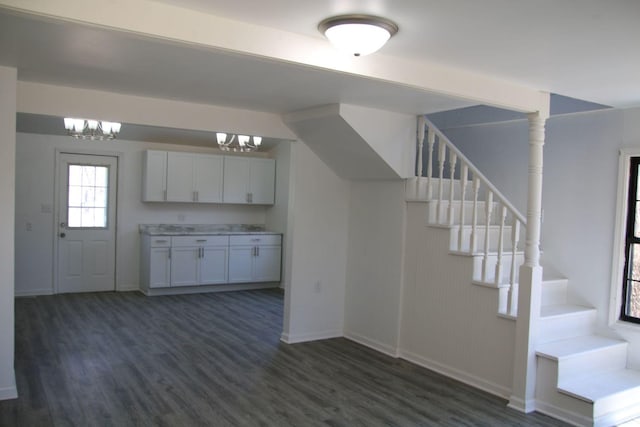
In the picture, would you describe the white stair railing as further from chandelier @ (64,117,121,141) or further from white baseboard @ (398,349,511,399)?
chandelier @ (64,117,121,141)

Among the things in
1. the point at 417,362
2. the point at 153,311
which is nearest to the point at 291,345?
the point at 417,362

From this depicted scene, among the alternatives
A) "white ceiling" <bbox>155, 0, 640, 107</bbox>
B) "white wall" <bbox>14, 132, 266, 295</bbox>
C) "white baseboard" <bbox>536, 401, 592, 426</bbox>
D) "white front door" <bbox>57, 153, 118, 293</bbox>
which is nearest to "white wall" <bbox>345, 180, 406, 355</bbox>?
"white baseboard" <bbox>536, 401, 592, 426</bbox>

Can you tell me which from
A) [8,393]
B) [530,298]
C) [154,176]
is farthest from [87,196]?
[530,298]

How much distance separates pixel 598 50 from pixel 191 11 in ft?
6.82

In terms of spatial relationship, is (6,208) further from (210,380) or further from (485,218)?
(485,218)

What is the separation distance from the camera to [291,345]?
5.31m

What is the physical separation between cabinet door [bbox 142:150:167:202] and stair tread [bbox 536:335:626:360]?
5.57 meters

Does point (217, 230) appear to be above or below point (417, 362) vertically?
above

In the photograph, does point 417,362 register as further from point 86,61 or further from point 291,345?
point 86,61

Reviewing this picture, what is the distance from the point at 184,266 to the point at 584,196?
17.3 feet

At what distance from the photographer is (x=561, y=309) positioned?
176 inches

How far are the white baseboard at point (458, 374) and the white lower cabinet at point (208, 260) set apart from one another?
3.64m

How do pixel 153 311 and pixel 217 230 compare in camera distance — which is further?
pixel 217 230

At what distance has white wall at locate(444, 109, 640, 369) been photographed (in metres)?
4.45
